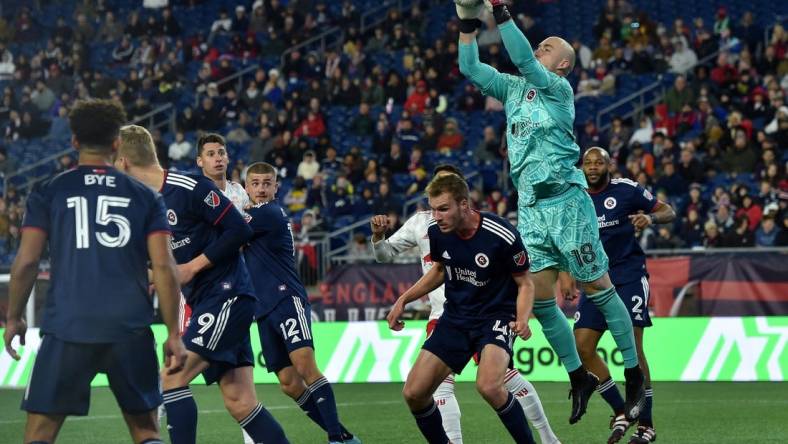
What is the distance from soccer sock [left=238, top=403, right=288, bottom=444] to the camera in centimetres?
796

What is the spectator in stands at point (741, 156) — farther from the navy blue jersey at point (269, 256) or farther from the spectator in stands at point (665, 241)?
the navy blue jersey at point (269, 256)

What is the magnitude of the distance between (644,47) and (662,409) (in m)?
14.5

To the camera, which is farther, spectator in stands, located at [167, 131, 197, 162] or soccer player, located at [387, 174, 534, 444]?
spectator in stands, located at [167, 131, 197, 162]

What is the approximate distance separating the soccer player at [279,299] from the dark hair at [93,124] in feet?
12.4

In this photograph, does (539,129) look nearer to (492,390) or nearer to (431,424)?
(492,390)

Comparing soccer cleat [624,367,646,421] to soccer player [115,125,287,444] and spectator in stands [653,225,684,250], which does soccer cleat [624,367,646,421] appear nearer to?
soccer player [115,125,287,444]

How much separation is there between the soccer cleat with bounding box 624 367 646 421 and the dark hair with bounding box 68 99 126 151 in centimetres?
470

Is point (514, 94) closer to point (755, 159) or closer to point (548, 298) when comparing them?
point (548, 298)

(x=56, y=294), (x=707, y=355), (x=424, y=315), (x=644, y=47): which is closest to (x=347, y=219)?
(x=424, y=315)

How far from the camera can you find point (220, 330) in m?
8.02

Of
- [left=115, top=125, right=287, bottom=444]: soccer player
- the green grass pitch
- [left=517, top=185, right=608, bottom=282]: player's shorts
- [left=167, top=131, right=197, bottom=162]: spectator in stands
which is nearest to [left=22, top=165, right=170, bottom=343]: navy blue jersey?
[left=115, top=125, right=287, bottom=444]: soccer player

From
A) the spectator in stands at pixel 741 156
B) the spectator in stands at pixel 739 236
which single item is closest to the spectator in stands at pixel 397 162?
the spectator in stands at pixel 741 156

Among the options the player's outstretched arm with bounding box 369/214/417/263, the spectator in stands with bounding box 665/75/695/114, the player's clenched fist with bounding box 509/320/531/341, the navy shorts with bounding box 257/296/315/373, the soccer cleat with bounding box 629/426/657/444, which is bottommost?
the soccer cleat with bounding box 629/426/657/444

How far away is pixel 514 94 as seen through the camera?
9070 mm
